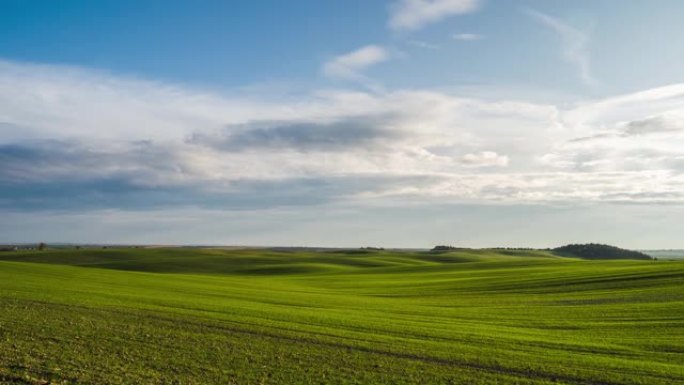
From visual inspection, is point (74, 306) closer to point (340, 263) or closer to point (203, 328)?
point (203, 328)

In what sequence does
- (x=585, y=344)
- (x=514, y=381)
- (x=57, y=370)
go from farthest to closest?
(x=585, y=344), (x=514, y=381), (x=57, y=370)

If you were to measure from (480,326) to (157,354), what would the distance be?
19.1 metres

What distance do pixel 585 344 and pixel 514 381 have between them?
9883 millimetres

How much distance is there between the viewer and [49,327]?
2472cm

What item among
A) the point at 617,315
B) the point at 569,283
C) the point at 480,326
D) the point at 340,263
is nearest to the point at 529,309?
the point at 617,315

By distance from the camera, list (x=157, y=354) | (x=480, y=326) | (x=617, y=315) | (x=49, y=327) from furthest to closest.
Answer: (x=617, y=315)
(x=480, y=326)
(x=49, y=327)
(x=157, y=354)

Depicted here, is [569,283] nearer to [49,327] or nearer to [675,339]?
[675,339]

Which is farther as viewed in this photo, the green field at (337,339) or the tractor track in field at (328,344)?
the tractor track in field at (328,344)

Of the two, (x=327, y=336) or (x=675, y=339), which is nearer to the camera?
(x=327, y=336)

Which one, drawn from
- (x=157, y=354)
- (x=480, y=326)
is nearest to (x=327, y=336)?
(x=157, y=354)

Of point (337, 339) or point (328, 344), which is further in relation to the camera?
point (337, 339)

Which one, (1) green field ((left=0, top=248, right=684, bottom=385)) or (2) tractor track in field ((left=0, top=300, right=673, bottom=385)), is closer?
(1) green field ((left=0, top=248, right=684, bottom=385))

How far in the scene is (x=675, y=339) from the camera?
2798 cm

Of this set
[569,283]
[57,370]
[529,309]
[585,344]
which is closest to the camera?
[57,370]
